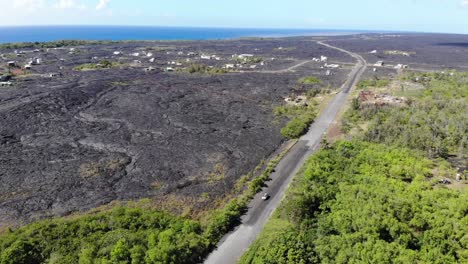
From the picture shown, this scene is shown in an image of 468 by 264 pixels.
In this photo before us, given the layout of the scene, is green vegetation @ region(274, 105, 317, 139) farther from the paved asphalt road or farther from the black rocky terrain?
the black rocky terrain

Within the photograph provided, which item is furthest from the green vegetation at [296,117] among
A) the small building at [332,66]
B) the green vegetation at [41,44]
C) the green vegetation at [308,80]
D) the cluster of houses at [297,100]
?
the green vegetation at [41,44]

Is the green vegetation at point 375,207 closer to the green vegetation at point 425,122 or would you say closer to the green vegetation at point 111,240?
the green vegetation at point 425,122

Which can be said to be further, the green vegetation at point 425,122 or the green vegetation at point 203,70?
the green vegetation at point 203,70

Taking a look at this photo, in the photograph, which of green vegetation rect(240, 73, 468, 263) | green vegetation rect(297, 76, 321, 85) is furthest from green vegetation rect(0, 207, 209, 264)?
green vegetation rect(297, 76, 321, 85)

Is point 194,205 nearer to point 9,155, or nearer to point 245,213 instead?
point 245,213

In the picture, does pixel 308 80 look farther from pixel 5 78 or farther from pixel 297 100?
pixel 5 78

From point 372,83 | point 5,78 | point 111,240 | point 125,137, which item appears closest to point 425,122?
point 372,83

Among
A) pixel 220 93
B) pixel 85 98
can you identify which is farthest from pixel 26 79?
pixel 220 93
